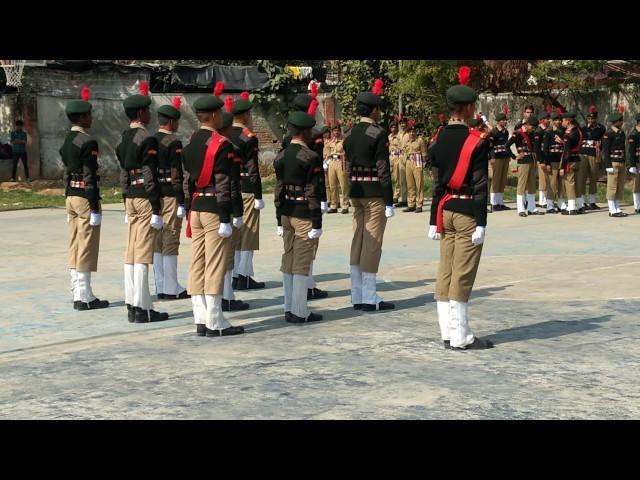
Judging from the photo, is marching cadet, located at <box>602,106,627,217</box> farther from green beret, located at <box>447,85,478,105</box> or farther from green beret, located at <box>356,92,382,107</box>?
green beret, located at <box>447,85,478,105</box>

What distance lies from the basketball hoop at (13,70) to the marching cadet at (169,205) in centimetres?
1535

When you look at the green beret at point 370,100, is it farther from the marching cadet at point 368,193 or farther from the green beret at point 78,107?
the green beret at point 78,107

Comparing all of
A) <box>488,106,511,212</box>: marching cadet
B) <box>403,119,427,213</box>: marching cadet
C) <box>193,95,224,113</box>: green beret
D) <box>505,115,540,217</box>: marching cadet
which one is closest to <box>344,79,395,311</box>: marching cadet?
<box>193,95,224,113</box>: green beret

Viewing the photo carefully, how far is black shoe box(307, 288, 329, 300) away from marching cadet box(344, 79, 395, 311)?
0.74 metres

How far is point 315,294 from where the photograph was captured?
12141 mm

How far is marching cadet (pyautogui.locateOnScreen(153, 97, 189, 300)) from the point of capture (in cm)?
1173

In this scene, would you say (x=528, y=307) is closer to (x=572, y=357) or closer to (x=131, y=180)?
(x=572, y=357)

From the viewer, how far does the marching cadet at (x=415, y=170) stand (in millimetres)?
21641

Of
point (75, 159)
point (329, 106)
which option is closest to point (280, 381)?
point (75, 159)

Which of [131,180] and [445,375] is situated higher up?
[131,180]

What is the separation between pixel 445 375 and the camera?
8.27m

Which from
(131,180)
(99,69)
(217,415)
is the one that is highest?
(99,69)

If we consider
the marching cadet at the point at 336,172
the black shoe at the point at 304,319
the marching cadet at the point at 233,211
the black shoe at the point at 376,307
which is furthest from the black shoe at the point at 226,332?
the marching cadet at the point at 336,172

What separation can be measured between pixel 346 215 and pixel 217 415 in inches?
559
